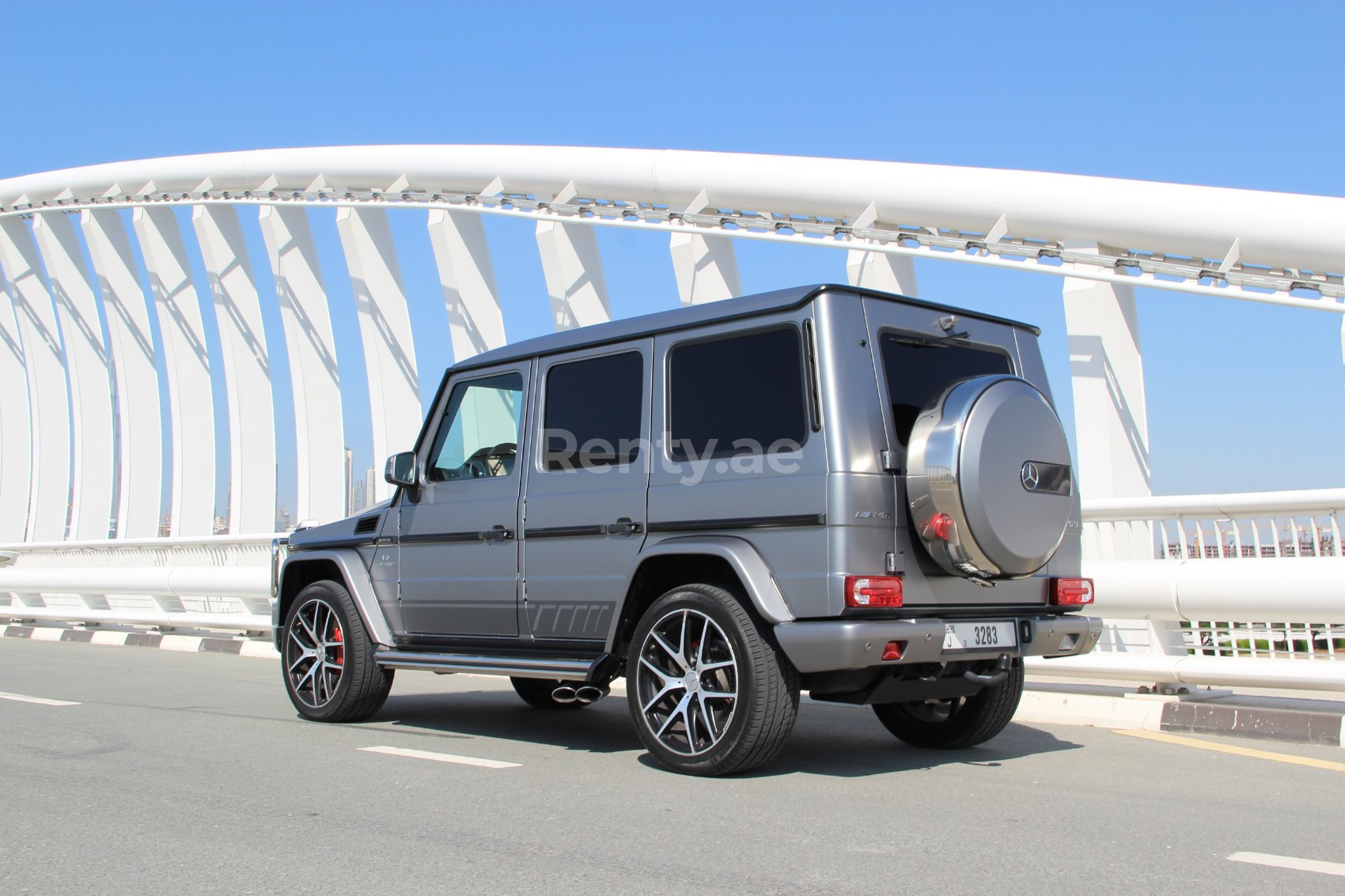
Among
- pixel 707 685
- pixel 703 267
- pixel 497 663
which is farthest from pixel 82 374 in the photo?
pixel 707 685

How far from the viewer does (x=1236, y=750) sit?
6.30 metres

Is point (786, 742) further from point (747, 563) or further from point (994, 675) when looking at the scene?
point (747, 563)

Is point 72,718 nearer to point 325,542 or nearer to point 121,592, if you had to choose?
point 325,542

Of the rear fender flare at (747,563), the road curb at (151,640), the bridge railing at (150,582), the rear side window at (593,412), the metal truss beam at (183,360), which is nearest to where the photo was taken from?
the rear fender flare at (747,563)

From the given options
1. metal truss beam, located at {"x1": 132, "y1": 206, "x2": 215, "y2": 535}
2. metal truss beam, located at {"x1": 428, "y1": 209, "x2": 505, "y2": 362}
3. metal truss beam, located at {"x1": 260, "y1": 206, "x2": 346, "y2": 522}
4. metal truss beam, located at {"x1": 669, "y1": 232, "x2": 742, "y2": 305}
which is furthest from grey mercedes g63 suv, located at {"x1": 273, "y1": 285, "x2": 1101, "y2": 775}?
metal truss beam, located at {"x1": 132, "y1": 206, "x2": 215, "y2": 535}

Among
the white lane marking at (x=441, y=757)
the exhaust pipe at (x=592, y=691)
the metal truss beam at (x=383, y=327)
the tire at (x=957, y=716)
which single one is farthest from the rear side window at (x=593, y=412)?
the metal truss beam at (x=383, y=327)

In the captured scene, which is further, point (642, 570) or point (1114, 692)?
point (1114, 692)

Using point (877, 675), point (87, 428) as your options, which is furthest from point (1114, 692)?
point (87, 428)

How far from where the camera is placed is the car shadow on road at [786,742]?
5953 millimetres

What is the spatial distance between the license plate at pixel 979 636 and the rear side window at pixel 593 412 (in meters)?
1.70

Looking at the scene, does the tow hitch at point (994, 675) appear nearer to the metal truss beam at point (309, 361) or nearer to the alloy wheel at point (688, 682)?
the alloy wheel at point (688, 682)

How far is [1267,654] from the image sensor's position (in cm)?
712

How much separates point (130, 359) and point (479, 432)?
19006 millimetres

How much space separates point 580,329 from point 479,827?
9.83 ft
